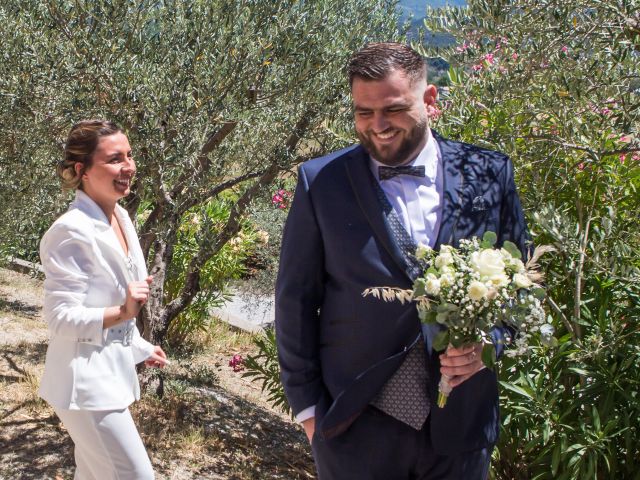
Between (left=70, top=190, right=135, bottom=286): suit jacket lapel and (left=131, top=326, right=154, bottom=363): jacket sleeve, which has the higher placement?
(left=70, top=190, right=135, bottom=286): suit jacket lapel

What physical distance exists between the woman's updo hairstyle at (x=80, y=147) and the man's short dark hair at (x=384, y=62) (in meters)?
1.63

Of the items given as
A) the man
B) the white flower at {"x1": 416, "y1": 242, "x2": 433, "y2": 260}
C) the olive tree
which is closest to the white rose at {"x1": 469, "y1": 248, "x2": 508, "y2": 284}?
the white flower at {"x1": 416, "y1": 242, "x2": 433, "y2": 260}

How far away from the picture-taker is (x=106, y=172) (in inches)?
158

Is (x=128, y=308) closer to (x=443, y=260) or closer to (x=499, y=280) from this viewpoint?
(x=443, y=260)

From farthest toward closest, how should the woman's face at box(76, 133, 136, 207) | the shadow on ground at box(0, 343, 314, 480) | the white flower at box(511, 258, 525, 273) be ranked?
the shadow on ground at box(0, 343, 314, 480) < the woman's face at box(76, 133, 136, 207) < the white flower at box(511, 258, 525, 273)

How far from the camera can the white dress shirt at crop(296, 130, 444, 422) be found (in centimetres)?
284

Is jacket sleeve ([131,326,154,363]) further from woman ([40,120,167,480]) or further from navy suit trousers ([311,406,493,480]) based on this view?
navy suit trousers ([311,406,493,480])

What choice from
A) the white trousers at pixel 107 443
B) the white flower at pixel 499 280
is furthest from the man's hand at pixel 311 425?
the white trousers at pixel 107 443

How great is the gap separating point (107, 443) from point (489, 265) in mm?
1954

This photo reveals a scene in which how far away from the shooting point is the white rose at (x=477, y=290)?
97.9 inches

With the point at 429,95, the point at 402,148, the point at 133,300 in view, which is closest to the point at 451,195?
the point at 402,148

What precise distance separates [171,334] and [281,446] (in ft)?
9.33

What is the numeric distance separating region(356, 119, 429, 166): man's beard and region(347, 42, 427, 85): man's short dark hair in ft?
0.51

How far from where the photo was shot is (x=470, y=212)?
2.80 m
